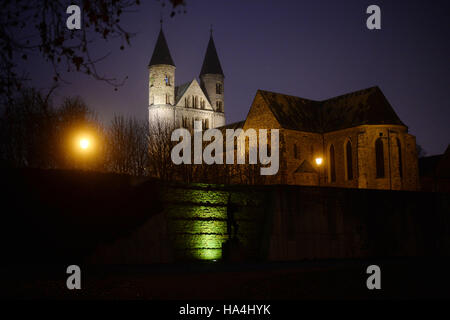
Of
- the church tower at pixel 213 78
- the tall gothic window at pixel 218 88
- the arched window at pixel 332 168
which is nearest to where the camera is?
the arched window at pixel 332 168

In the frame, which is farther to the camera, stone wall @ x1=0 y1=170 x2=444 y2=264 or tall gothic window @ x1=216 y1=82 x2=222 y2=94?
tall gothic window @ x1=216 y1=82 x2=222 y2=94

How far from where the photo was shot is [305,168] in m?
51.3

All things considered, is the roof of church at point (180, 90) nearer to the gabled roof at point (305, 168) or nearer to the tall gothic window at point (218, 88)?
the tall gothic window at point (218, 88)

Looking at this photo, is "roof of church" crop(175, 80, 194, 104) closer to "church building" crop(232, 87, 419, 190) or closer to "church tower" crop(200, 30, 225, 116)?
"church tower" crop(200, 30, 225, 116)

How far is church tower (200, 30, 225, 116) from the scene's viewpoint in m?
113

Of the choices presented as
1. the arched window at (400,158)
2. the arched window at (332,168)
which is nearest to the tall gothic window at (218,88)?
the arched window at (332,168)

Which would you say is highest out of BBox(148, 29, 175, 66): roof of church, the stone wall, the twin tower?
BBox(148, 29, 175, 66): roof of church

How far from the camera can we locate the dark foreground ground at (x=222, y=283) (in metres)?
9.99

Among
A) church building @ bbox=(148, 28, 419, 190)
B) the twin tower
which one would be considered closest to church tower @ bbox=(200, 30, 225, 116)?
the twin tower

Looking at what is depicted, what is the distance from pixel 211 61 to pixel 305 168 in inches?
2624

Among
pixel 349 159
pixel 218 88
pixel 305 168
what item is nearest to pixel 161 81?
pixel 218 88

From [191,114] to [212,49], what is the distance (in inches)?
615

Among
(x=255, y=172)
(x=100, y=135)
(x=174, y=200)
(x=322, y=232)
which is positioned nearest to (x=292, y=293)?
(x=174, y=200)

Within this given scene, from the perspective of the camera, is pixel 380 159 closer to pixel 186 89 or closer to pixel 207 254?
pixel 207 254
